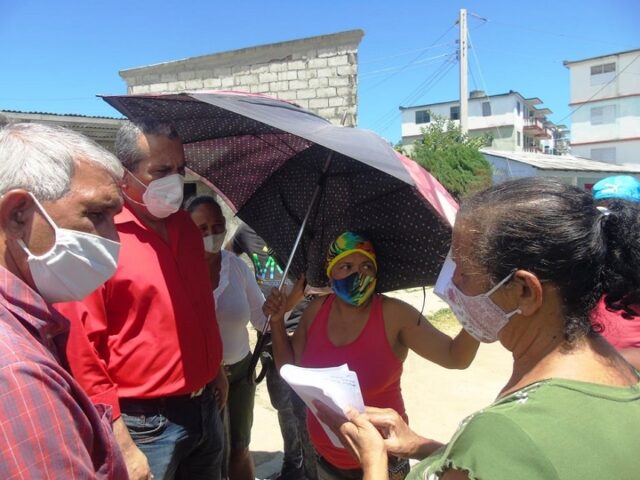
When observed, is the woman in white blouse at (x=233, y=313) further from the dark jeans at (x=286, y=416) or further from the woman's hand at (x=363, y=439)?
the woman's hand at (x=363, y=439)

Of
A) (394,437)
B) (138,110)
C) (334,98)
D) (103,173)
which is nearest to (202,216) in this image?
(138,110)

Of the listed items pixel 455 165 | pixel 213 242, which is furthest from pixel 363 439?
pixel 455 165

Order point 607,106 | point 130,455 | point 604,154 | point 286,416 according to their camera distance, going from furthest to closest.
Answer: point 604,154 < point 607,106 < point 286,416 < point 130,455

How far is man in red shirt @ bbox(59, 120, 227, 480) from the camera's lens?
6.03 feet

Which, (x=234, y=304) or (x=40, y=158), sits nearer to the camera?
(x=40, y=158)

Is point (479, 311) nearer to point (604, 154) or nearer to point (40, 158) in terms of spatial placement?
point (40, 158)

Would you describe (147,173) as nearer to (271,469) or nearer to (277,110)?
(277,110)

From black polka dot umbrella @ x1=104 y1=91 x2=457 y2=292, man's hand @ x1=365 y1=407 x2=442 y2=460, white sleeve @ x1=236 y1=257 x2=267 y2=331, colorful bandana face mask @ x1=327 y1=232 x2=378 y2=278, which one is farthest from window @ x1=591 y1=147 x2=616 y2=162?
man's hand @ x1=365 y1=407 x2=442 y2=460

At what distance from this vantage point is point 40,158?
1234mm

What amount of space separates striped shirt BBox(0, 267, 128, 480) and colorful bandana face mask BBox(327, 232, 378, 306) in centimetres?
128

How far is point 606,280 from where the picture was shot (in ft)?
3.84

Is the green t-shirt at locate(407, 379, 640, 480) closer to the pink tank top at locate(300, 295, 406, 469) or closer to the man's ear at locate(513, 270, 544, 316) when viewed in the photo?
the man's ear at locate(513, 270, 544, 316)

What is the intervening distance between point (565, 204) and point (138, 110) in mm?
1798

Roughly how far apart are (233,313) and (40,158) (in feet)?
5.99
